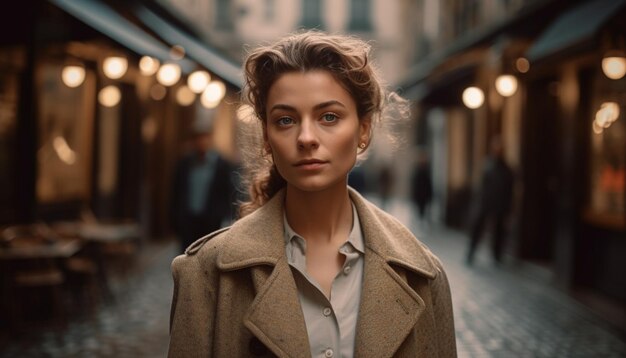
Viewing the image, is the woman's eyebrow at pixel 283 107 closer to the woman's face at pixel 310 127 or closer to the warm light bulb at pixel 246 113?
the woman's face at pixel 310 127

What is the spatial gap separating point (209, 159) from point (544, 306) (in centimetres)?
457

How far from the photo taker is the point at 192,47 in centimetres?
1105

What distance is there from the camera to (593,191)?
10.7 meters

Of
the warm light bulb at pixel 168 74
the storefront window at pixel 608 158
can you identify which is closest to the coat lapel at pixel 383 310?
the storefront window at pixel 608 158

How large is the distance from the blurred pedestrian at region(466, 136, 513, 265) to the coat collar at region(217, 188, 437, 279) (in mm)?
11147

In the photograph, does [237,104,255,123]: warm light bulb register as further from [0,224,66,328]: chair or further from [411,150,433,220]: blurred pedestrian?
[411,150,433,220]: blurred pedestrian

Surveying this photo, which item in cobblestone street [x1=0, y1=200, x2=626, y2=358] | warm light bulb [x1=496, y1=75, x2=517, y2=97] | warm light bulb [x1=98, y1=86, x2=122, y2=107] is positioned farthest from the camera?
warm light bulb [x1=98, y1=86, x2=122, y2=107]

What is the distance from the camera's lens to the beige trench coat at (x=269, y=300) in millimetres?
1926

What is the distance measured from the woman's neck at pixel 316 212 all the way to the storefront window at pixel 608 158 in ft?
27.3

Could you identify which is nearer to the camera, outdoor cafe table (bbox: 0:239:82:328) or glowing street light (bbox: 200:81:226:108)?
outdoor cafe table (bbox: 0:239:82:328)

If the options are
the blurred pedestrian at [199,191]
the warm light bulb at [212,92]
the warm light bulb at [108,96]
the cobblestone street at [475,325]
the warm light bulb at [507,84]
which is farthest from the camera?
the warm light bulb at [108,96]

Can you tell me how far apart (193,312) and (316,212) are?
1.45 feet

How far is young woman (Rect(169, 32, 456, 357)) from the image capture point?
76.4 inches

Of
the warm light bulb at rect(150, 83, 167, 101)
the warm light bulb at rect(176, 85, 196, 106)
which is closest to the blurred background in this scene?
the warm light bulb at rect(150, 83, 167, 101)
